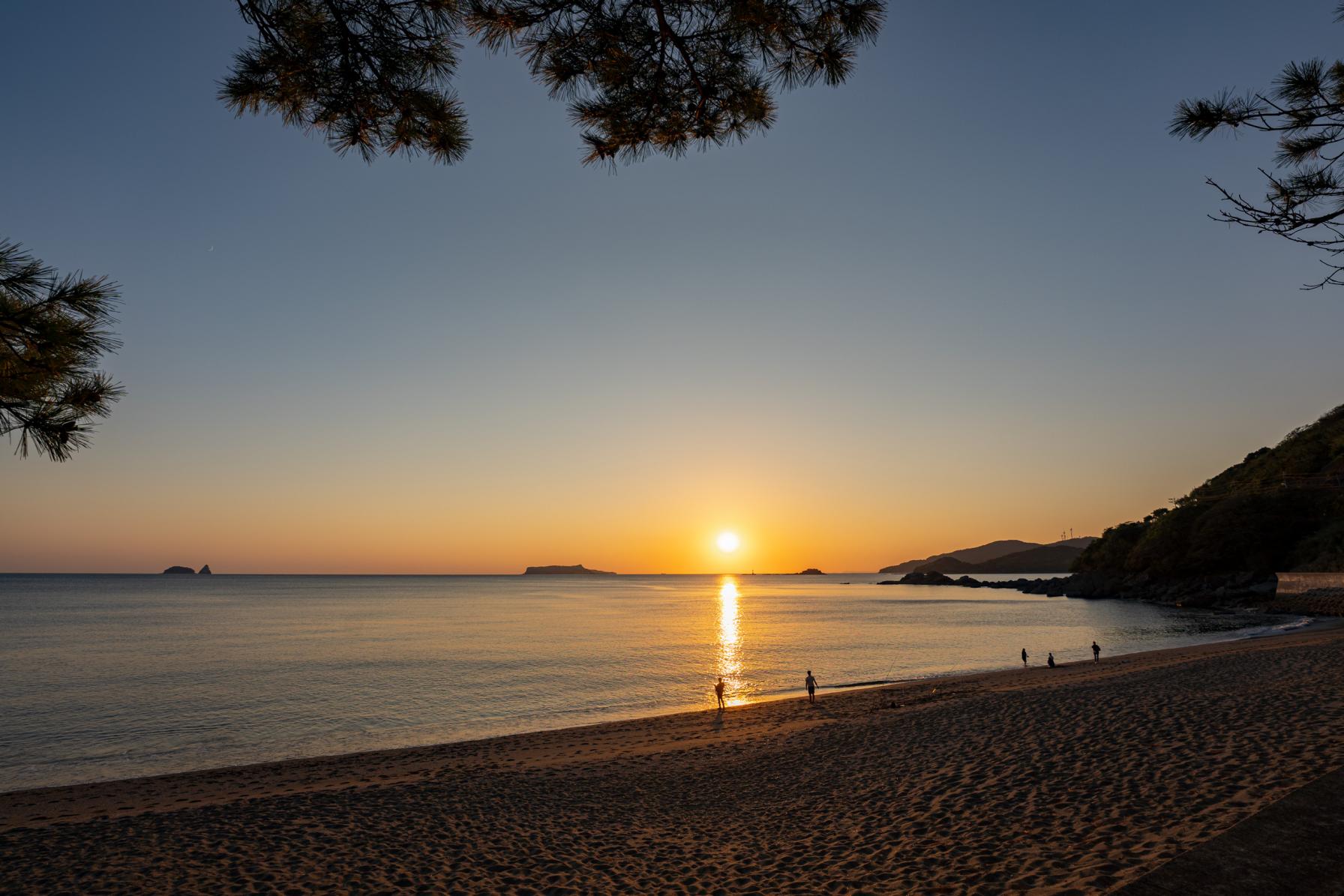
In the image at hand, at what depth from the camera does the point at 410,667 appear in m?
39.9

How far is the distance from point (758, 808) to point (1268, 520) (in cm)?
8254

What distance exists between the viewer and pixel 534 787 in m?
14.2

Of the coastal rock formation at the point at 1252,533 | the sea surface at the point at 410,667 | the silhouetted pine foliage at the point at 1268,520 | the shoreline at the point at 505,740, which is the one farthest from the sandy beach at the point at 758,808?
the silhouetted pine foliage at the point at 1268,520

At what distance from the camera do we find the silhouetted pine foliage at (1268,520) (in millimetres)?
64500

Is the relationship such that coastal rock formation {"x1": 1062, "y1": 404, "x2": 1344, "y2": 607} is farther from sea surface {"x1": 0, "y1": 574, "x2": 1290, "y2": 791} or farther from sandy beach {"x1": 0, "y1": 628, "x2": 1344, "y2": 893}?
sandy beach {"x1": 0, "y1": 628, "x2": 1344, "y2": 893}

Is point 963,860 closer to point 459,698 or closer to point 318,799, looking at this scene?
point 318,799

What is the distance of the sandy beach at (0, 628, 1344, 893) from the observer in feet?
27.3

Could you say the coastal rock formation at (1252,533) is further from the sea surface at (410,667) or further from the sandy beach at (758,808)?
the sandy beach at (758,808)

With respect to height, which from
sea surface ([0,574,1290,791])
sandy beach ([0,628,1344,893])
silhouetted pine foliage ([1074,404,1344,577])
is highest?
silhouetted pine foliage ([1074,404,1344,577])

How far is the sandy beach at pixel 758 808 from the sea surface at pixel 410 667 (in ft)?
18.0

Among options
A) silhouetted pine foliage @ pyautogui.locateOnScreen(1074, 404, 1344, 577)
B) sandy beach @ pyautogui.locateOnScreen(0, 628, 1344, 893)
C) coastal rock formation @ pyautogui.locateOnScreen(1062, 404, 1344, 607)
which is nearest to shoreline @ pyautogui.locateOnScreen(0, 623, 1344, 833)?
sandy beach @ pyautogui.locateOnScreen(0, 628, 1344, 893)

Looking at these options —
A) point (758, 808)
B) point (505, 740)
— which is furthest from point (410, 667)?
point (758, 808)

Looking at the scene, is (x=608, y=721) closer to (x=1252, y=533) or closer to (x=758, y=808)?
(x=758, y=808)

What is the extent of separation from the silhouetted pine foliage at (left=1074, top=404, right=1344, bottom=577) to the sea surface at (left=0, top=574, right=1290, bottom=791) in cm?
947
